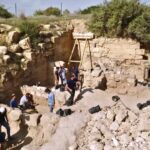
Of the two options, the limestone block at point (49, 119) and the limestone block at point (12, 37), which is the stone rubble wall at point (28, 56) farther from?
the limestone block at point (49, 119)

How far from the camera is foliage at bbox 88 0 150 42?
81.7ft

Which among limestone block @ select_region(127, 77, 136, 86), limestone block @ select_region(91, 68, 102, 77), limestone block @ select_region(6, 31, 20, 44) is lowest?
limestone block @ select_region(127, 77, 136, 86)

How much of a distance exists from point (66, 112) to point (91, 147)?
2.93 metres

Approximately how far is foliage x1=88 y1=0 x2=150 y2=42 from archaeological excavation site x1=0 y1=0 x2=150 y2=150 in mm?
463

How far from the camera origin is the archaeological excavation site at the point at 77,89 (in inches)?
604

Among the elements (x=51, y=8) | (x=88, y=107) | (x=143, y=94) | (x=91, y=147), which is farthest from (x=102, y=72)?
(x=51, y=8)

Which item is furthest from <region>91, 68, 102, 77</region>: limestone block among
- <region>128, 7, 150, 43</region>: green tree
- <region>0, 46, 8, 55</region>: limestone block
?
<region>0, 46, 8, 55</region>: limestone block

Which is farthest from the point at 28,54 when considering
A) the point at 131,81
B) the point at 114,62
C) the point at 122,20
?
the point at 122,20

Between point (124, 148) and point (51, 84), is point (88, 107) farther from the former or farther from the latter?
point (51, 84)

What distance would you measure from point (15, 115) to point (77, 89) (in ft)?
14.3

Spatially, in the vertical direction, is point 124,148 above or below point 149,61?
below

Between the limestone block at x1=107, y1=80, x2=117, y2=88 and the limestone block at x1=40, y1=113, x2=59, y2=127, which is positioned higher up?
the limestone block at x1=107, y1=80, x2=117, y2=88

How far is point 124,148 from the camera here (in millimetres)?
14328

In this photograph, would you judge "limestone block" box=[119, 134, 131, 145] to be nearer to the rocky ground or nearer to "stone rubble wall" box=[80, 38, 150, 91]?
the rocky ground
